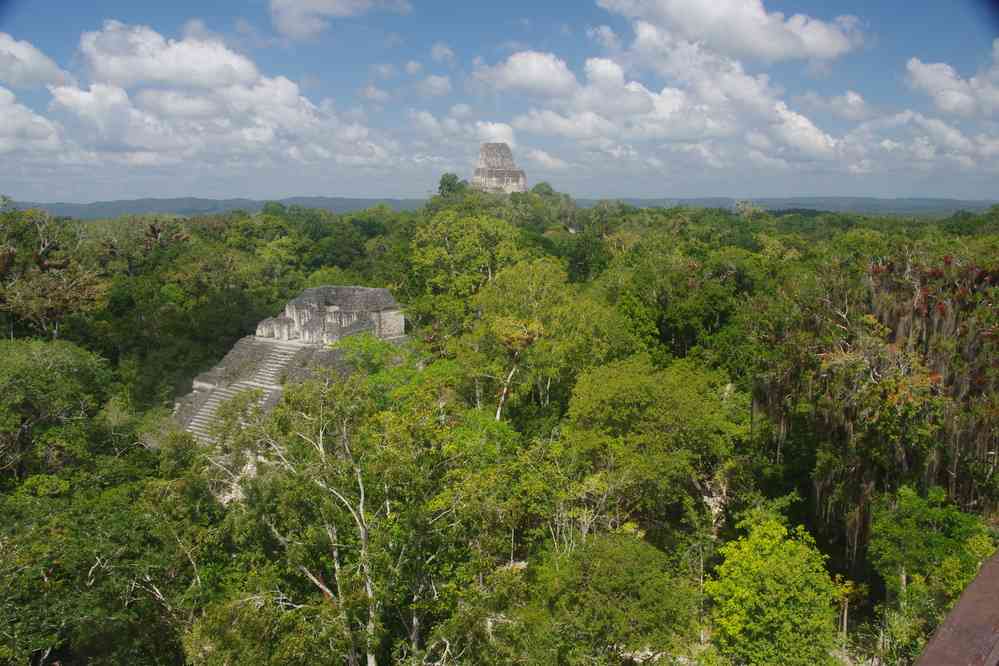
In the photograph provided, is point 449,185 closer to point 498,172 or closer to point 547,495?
point 498,172

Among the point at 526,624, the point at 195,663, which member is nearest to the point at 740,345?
the point at 526,624

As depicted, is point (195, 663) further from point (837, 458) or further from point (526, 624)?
point (837, 458)

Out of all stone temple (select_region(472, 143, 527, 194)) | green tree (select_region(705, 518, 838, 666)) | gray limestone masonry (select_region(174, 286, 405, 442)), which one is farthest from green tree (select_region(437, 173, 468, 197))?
green tree (select_region(705, 518, 838, 666))

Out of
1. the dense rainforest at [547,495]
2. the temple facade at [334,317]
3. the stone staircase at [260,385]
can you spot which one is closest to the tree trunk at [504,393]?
the dense rainforest at [547,495]

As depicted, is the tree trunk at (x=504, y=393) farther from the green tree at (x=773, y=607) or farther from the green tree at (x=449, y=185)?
the green tree at (x=449, y=185)

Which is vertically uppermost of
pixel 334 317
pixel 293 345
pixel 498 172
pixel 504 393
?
pixel 498 172

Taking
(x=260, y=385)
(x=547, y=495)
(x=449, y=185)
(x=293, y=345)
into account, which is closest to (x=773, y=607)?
(x=547, y=495)

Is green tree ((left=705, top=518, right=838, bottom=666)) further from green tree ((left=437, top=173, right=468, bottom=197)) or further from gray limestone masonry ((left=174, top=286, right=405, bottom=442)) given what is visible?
green tree ((left=437, top=173, right=468, bottom=197))
